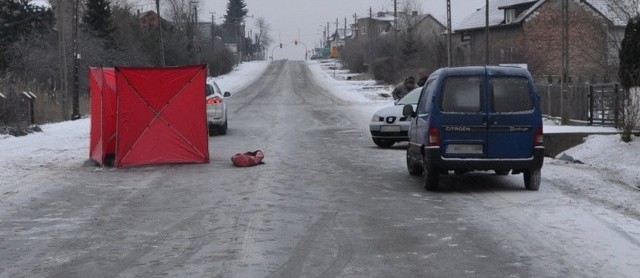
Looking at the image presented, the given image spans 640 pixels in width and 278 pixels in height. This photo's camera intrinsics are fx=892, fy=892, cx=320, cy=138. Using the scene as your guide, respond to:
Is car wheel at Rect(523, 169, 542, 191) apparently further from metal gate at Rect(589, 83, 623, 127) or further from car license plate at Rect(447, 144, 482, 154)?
metal gate at Rect(589, 83, 623, 127)

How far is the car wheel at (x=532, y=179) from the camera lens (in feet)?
40.3

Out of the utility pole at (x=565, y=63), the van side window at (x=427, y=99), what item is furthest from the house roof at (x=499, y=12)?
the van side window at (x=427, y=99)

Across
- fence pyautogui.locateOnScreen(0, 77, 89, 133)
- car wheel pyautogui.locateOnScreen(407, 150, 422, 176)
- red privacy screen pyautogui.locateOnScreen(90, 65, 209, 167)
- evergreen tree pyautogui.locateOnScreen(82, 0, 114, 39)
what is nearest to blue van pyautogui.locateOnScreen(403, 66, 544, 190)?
car wheel pyautogui.locateOnScreen(407, 150, 422, 176)

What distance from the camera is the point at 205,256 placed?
806cm

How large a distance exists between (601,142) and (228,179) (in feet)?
Answer: 28.9

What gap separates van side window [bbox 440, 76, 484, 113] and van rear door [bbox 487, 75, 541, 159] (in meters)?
0.17

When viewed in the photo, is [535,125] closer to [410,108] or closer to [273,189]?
[410,108]

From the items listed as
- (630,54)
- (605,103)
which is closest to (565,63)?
(605,103)

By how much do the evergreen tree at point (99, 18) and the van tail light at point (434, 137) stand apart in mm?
50372

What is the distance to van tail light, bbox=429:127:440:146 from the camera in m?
12.2

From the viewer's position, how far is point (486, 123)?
39.6 feet

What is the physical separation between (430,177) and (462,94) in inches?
48.5

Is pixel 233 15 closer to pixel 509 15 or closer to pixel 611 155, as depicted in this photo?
pixel 509 15

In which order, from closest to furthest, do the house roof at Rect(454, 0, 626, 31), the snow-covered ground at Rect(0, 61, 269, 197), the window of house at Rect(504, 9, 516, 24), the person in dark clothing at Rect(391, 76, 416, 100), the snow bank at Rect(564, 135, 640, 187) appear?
the snow-covered ground at Rect(0, 61, 269, 197) → the snow bank at Rect(564, 135, 640, 187) → the person in dark clothing at Rect(391, 76, 416, 100) → the house roof at Rect(454, 0, 626, 31) → the window of house at Rect(504, 9, 516, 24)
